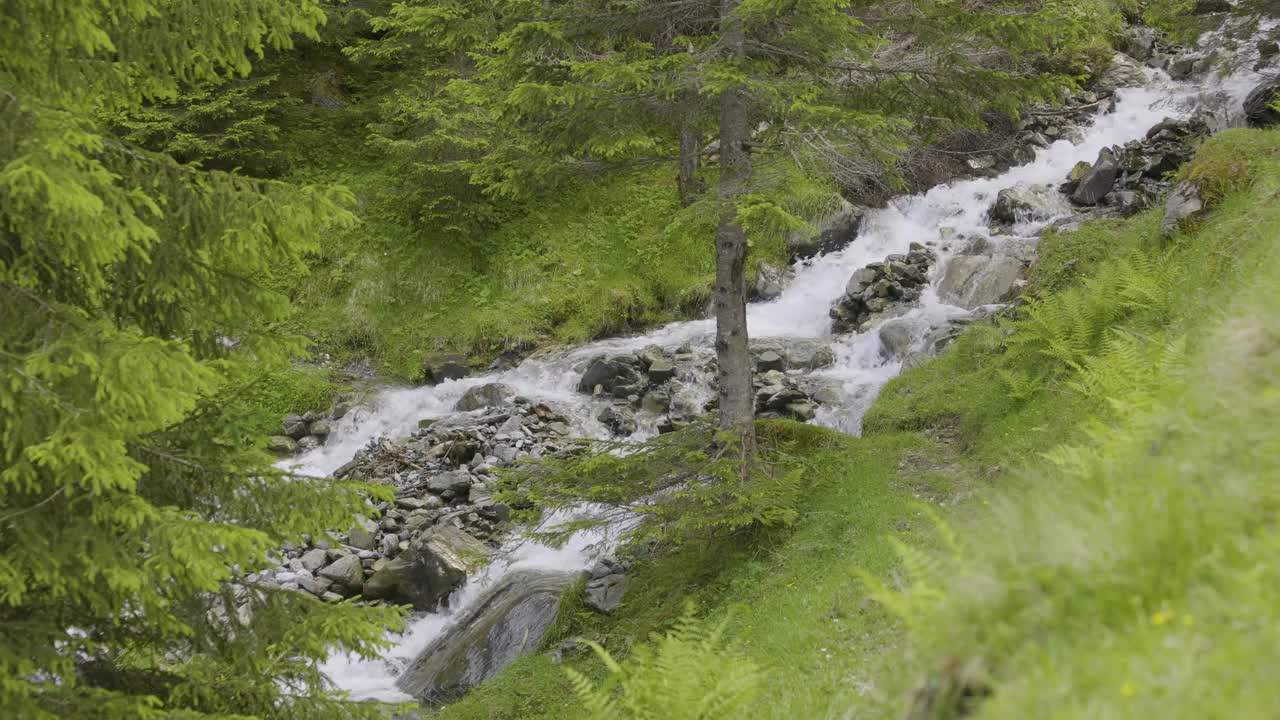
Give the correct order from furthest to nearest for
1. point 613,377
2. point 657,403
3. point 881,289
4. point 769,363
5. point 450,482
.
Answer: point 881,289 < point 613,377 < point 769,363 < point 657,403 < point 450,482

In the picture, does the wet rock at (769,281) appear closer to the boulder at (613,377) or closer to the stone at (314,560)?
the boulder at (613,377)

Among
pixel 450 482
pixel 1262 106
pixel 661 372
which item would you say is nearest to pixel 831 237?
pixel 661 372

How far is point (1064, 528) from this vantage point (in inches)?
104

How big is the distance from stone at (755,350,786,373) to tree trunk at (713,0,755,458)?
241 inches

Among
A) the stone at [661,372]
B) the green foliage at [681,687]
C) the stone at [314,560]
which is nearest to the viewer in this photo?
the green foliage at [681,687]

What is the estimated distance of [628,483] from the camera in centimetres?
892

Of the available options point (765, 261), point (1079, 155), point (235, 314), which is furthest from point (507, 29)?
point (1079, 155)

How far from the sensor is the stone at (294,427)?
16031mm

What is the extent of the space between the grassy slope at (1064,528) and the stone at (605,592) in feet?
0.63

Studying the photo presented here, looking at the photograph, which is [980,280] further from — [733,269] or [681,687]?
[681,687]

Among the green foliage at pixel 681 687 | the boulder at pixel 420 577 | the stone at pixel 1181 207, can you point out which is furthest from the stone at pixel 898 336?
the green foliage at pixel 681 687

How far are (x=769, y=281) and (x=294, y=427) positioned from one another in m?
10.4

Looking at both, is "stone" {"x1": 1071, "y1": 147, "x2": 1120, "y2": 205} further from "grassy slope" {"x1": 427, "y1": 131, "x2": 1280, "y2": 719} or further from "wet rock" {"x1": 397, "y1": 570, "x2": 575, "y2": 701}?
"wet rock" {"x1": 397, "y1": 570, "x2": 575, "y2": 701}

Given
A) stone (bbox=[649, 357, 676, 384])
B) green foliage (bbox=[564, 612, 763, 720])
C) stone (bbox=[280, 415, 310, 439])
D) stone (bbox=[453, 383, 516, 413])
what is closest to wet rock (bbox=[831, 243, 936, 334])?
stone (bbox=[649, 357, 676, 384])
